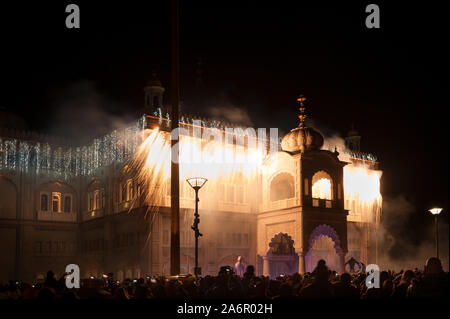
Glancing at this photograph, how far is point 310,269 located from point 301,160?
31.7 ft

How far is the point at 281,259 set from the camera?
33.5 m

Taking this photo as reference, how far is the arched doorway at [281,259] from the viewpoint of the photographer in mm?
33188

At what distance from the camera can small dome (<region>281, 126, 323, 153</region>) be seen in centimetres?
3092

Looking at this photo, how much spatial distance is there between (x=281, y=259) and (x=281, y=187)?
15.1 feet

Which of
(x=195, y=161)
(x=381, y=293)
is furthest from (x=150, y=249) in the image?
(x=381, y=293)

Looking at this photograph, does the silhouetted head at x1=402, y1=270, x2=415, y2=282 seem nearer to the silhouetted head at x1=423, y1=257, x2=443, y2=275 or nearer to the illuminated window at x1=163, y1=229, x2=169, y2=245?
the silhouetted head at x1=423, y1=257, x2=443, y2=275

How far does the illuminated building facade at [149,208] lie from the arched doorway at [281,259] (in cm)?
7

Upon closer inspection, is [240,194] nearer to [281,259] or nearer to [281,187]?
[281,187]

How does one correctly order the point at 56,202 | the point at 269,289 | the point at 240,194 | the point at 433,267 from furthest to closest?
the point at 56,202, the point at 240,194, the point at 269,289, the point at 433,267

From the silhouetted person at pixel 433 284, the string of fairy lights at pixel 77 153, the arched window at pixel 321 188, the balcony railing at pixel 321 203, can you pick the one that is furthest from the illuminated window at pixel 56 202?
the silhouetted person at pixel 433 284

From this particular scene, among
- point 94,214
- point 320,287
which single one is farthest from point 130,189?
point 320,287

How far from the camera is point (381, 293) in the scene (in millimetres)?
10320
